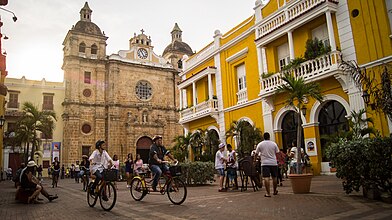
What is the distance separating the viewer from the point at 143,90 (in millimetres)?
38688

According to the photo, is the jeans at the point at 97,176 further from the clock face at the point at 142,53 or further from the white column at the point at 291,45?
the clock face at the point at 142,53

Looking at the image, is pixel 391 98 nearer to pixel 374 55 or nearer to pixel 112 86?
pixel 374 55

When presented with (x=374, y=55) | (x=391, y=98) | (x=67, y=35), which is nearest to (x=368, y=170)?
(x=391, y=98)

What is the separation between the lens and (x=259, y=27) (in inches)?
656

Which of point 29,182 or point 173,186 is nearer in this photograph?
point 173,186

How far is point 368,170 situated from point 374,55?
266 inches

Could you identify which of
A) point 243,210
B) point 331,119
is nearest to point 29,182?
point 243,210

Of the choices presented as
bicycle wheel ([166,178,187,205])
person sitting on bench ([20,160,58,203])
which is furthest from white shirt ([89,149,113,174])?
person sitting on bench ([20,160,58,203])

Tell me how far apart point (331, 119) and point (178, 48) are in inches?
1328

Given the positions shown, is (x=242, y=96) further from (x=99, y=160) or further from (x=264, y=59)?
(x=99, y=160)

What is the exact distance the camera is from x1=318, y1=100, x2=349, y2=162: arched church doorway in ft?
43.1

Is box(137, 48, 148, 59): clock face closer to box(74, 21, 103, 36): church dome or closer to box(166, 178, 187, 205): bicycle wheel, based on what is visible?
box(74, 21, 103, 36): church dome

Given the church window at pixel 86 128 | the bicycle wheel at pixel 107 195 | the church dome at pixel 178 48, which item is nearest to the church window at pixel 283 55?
the bicycle wheel at pixel 107 195

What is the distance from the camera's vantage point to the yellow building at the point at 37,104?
99.2 ft
